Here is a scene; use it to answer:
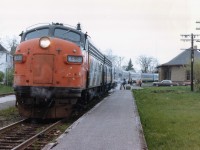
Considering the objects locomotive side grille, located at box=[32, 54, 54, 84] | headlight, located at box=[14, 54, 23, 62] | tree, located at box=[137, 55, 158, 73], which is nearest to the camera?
locomotive side grille, located at box=[32, 54, 54, 84]

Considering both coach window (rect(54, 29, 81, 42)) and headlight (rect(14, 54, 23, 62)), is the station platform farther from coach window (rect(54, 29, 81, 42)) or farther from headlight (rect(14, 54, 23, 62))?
coach window (rect(54, 29, 81, 42))

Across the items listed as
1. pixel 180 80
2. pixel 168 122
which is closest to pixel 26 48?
pixel 168 122

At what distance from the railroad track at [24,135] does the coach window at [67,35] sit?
3.29 metres

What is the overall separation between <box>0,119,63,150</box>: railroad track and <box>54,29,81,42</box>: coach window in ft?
10.8

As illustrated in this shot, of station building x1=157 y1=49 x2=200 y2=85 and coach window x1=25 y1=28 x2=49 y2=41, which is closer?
coach window x1=25 y1=28 x2=49 y2=41

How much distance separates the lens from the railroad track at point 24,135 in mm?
10500

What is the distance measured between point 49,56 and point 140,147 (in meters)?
6.54

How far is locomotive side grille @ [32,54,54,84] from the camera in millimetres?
15039

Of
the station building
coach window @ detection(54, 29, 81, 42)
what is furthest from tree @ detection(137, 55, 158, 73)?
coach window @ detection(54, 29, 81, 42)

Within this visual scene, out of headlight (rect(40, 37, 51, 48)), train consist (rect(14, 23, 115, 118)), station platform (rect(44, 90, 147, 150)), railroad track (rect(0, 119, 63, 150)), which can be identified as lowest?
railroad track (rect(0, 119, 63, 150))

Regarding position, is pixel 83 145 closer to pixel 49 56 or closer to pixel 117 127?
pixel 117 127

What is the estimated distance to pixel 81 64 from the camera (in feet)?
50.9

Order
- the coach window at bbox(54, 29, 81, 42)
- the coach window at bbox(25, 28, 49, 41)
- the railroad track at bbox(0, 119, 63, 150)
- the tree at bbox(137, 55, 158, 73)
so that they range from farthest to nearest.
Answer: the tree at bbox(137, 55, 158, 73) < the coach window at bbox(25, 28, 49, 41) < the coach window at bbox(54, 29, 81, 42) < the railroad track at bbox(0, 119, 63, 150)

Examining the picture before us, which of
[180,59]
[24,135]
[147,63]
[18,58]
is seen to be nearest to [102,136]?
[24,135]
